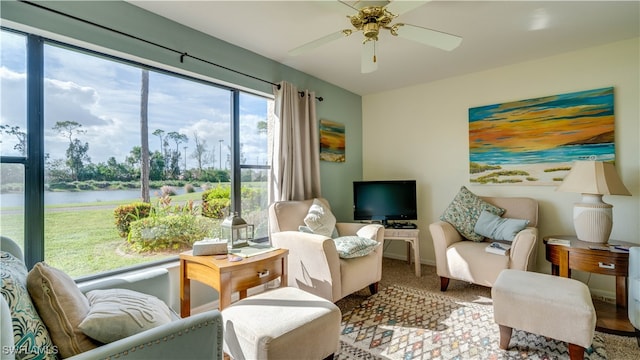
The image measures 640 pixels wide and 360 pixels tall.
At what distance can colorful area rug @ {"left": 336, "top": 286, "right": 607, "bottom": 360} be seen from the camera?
6.30ft

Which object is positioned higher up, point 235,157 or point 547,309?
point 235,157

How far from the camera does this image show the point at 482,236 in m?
3.10

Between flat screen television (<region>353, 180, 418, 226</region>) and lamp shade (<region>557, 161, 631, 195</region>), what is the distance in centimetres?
150

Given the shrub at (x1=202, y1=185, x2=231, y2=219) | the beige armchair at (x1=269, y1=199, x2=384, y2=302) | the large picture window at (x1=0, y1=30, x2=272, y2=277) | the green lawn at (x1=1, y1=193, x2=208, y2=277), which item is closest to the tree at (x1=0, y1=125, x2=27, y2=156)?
the large picture window at (x1=0, y1=30, x2=272, y2=277)

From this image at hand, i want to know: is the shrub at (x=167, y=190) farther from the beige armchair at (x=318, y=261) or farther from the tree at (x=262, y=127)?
the tree at (x=262, y=127)

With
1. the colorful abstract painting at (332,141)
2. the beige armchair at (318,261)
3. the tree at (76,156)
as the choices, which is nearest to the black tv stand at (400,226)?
the beige armchair at (318,261)

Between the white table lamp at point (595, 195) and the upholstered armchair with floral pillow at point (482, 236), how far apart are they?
367mm

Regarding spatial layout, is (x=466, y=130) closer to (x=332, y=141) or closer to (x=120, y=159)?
(x=332, y=141)

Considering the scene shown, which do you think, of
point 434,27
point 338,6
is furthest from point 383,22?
point 434,27

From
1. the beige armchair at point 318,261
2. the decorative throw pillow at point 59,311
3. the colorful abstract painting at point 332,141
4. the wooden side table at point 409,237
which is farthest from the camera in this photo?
the colorful abstract painting at point 332,141

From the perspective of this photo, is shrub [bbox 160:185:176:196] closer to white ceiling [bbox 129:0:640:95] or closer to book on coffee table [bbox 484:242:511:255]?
white ceiling [bbox 129:0:640:95]

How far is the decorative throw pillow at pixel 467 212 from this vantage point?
124 inches

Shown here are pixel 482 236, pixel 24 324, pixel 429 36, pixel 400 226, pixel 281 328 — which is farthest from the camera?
pixel 400 226

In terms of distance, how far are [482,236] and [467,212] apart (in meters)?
0.28
